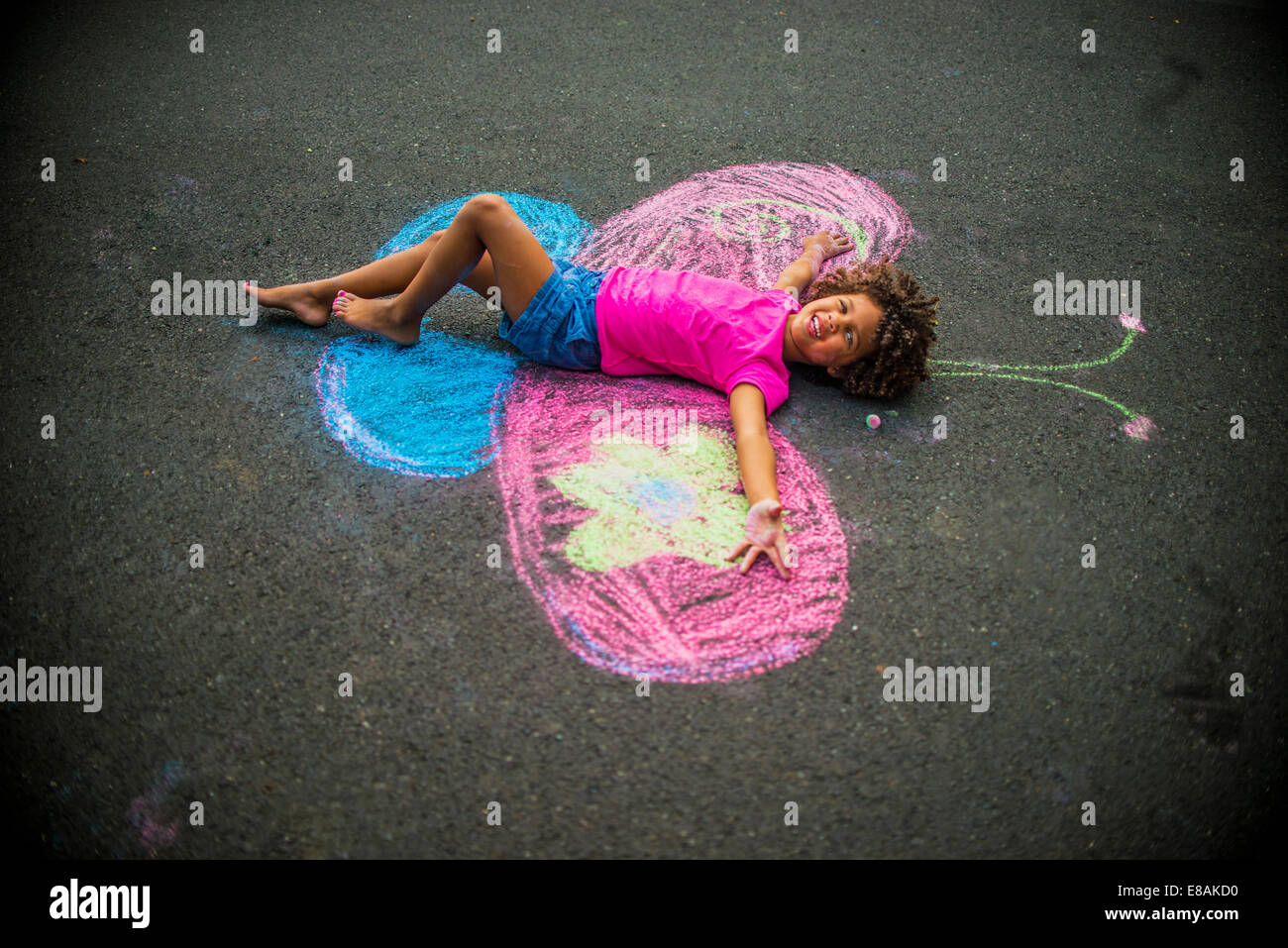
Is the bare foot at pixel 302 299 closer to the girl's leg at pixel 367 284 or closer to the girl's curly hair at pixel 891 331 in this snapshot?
the girl's leg at pixel 367 284

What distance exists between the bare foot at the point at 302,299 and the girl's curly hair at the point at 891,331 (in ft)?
6.72

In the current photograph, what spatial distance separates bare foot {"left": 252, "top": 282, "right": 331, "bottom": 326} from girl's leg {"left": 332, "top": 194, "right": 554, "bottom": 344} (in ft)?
0.42

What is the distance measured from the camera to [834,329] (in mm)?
3041

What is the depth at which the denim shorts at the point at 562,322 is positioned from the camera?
→ 3.14m

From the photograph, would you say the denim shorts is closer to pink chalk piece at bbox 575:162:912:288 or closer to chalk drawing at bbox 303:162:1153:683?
chalk drawing at bbox 303:162:1153:683

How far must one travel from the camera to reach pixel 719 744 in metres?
2.36

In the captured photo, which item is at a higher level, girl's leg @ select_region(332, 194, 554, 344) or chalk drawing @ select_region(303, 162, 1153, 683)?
girl's leg @ select_region(332, 194, 554, 344)

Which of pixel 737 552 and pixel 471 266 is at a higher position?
pixel 471 266

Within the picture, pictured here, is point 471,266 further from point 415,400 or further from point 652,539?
point 652,539

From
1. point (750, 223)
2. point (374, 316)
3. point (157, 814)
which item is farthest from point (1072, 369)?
point (157, 814)

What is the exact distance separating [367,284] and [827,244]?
1990mm

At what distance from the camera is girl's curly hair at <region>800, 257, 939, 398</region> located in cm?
306

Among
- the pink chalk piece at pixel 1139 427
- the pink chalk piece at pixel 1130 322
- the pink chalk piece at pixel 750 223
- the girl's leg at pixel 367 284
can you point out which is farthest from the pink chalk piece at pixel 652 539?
the pink chalk piece at pixel 1130 322

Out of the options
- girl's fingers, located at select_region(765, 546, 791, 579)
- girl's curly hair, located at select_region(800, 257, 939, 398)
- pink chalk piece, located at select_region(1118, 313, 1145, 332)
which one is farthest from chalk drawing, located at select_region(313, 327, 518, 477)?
pink chalk piece, located at select_region(1118, 313, 1145, 332)
